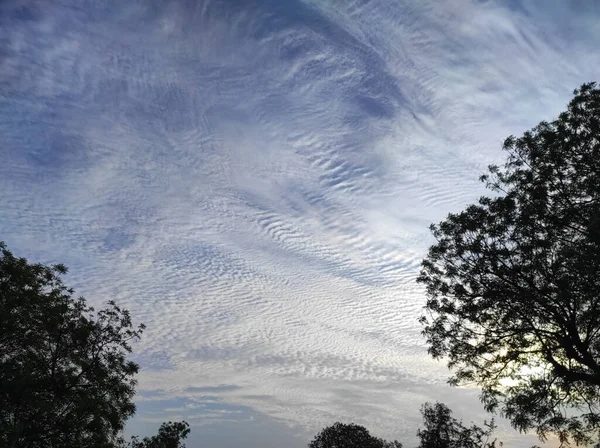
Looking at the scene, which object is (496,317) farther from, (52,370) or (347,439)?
(347,439)

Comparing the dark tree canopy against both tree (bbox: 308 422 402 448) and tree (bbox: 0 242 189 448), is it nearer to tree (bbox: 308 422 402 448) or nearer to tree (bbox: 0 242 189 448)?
tree (bbox: 0 242 189 448)

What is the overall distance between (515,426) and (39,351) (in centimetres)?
2471

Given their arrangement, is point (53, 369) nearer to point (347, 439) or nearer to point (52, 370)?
point (52, 370)

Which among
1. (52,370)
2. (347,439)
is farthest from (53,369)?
(347,439)

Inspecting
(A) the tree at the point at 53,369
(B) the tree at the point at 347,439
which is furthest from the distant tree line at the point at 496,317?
(B) the tree at the point at 347,439

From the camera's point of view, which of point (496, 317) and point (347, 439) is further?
point (347, 439)

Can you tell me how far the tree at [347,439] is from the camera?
220 feet

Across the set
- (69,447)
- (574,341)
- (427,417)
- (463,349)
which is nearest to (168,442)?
(427,417)

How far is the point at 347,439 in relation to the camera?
67.9 meters

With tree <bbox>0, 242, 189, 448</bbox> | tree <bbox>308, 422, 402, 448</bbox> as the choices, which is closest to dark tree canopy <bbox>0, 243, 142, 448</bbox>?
tree <bbox>0, 242, 189, 448</bbox>

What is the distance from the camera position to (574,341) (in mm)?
17156

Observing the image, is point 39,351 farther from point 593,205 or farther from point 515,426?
point 593,205

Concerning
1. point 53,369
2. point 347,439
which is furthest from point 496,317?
point 347,439

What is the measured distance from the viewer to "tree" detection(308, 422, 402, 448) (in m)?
67.0
